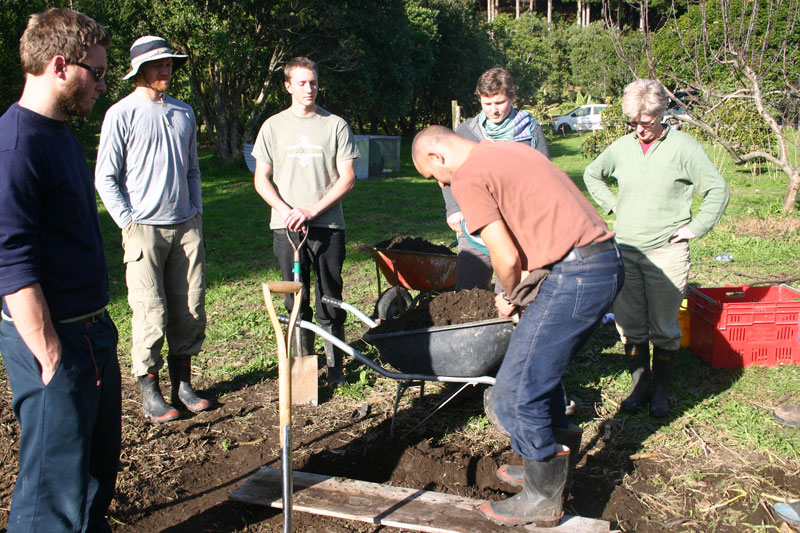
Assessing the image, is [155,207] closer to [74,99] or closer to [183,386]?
[183,386]

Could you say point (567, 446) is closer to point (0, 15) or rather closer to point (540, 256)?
point (540, 256)

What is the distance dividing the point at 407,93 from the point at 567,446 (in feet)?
65.9

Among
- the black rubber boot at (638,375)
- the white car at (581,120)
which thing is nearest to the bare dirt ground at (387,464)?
the black rubber boot at (638,375)

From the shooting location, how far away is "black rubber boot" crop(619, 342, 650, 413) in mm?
Result: 4016

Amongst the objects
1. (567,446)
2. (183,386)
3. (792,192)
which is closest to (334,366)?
(183,386)

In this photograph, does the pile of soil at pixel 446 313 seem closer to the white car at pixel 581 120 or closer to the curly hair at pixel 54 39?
the curly hair at pixel 54 39

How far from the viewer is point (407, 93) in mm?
21953

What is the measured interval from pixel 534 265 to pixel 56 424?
70.1 inches

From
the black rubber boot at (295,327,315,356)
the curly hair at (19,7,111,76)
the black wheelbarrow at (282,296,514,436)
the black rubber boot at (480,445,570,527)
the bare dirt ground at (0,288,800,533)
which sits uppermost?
the curly hair at (19,7,111,76)

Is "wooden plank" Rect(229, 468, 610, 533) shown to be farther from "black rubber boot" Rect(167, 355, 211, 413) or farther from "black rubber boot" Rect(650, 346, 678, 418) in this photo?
"black rubber boot" Rect(650, 346, 678, 418)

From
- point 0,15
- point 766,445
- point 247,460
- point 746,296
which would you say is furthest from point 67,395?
point 0,15

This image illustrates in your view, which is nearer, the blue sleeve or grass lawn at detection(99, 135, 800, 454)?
the blue sleeve

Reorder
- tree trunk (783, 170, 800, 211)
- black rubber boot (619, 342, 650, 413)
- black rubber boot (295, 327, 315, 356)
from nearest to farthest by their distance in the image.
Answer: black rubber boot (619, 342, 650, 413)
black rubber boot (295, 327, 315, 356)
tree trunk (783, 170, 800, 211)

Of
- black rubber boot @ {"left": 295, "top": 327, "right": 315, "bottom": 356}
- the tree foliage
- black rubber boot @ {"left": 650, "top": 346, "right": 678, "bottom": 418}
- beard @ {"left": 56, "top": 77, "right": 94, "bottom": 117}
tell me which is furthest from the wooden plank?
the tree foliage
